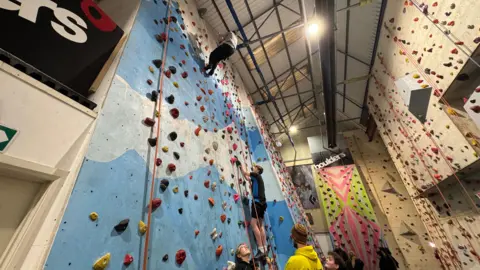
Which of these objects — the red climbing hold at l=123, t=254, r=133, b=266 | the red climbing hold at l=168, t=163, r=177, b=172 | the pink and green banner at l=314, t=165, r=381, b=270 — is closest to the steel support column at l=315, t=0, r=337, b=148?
the pink and green banner at l=314, t=165, r=381, b=270

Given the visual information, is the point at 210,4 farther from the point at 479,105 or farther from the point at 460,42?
the point at 479,105

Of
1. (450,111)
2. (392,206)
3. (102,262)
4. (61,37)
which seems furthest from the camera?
(392,206)

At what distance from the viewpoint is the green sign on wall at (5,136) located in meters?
0.89

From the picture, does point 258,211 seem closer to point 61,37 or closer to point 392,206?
point 61,37

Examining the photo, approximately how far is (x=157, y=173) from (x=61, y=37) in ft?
3.83

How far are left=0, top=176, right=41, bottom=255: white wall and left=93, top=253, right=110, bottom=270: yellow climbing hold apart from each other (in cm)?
39

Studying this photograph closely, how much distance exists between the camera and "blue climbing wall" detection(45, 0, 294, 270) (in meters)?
1.22

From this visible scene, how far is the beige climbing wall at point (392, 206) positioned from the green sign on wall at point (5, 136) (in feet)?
28.4

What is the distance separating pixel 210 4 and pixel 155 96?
3.49 metres

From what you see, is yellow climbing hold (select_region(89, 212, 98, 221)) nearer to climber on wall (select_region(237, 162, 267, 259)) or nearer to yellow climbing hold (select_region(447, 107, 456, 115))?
climber on wall (select_region(237, 162, 267, 259))

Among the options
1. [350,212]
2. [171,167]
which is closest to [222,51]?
[171,167]

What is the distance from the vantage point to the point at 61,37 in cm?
140

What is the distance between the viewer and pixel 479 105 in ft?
7.85

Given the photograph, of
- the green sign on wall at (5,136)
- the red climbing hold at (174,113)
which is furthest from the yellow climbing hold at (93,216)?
the red climbing hold at (174,113)
